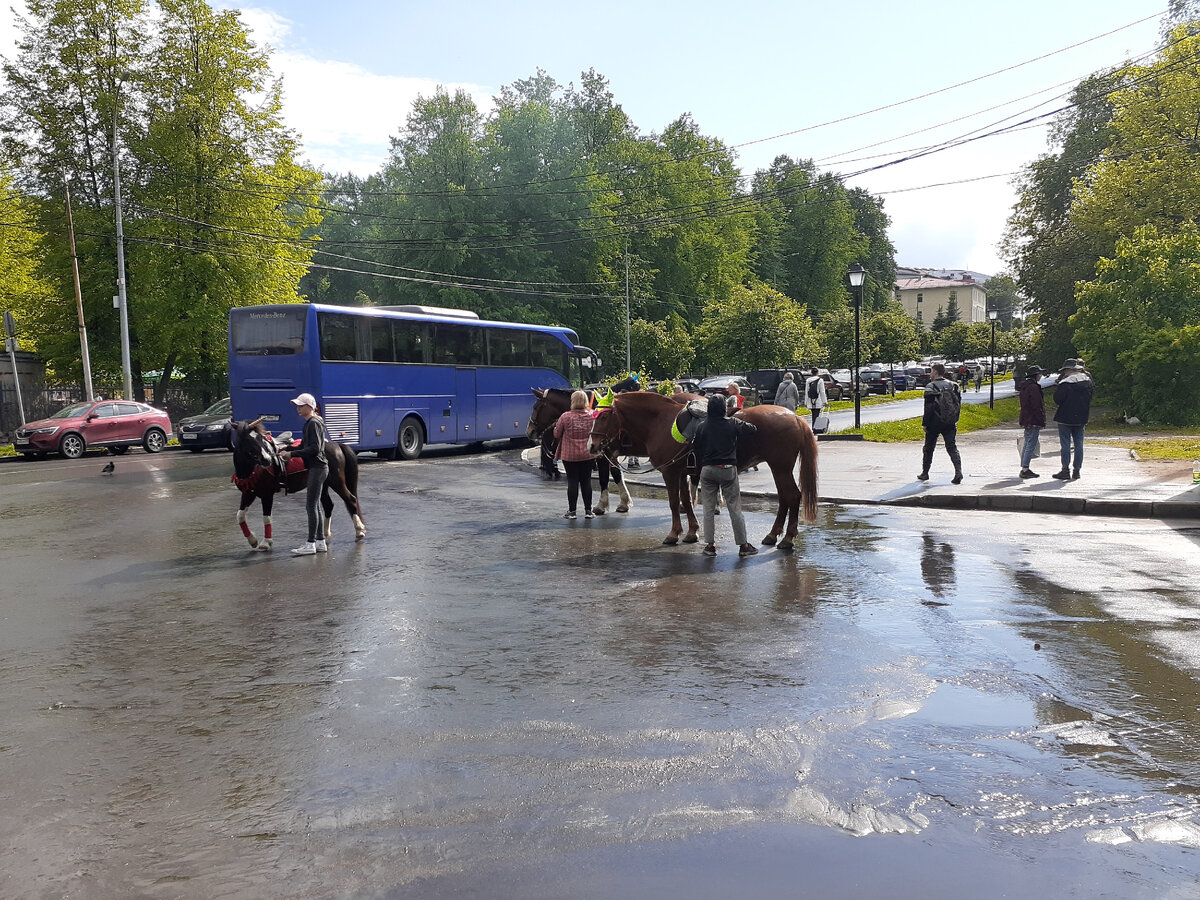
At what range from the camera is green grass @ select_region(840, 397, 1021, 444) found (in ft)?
89.4

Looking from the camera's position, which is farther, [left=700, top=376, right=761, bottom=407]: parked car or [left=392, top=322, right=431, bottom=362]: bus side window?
[left=700, top=376, right=761, bottom=407]: parked car

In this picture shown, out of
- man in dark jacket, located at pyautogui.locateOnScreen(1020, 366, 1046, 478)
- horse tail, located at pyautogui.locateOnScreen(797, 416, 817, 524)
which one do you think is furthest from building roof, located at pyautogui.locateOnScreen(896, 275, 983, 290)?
horse tail, located at pyautogui.locateOnScreen(797, 416, 817, 524)

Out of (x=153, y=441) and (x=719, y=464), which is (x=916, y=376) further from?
(x=719, y=464)

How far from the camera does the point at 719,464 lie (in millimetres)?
10508

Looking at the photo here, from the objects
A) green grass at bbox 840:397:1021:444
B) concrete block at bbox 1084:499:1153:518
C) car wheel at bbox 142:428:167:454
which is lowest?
concrete block at bbox 1084:499:1153:518

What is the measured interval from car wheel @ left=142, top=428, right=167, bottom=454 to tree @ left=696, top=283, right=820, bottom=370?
2392cm

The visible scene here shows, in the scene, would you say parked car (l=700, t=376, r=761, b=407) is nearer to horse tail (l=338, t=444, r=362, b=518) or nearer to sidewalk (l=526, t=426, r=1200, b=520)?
sidewalk (l=526, t=426, r=1200, b=520)

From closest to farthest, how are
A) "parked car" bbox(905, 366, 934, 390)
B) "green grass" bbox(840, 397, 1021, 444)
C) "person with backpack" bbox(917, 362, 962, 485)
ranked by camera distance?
1. "person with backpack" bbox(917, 362, 962, 485)
2. "green grass" bbox(840, 397, 1021, 444)
3. "parked car" bbox(905, 366, 934, 390)

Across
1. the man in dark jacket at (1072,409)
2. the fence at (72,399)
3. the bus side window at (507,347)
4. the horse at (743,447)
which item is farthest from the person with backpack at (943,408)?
the fence at (72,399)

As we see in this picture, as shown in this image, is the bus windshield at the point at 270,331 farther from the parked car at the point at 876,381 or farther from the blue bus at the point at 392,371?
the parked car at the point at 876,381

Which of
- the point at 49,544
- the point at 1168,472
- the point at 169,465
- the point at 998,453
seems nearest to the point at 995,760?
the point at 49,544

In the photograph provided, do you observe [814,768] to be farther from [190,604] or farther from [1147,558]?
[1147,558]

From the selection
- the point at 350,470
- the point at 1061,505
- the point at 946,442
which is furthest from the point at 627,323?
the point at 350,470

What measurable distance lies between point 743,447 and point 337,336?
48.1 feet
